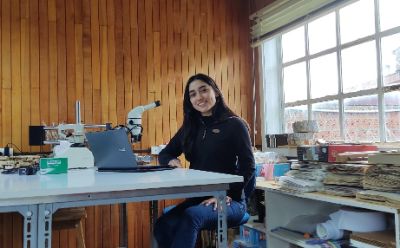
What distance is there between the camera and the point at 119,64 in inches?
140

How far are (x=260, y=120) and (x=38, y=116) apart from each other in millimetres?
2070

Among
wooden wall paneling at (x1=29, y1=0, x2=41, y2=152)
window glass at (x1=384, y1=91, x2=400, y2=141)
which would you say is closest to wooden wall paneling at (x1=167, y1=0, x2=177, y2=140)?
wooden wall paneling at (x1=29, y1=0, x2=41, y2=152)

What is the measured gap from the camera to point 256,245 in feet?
9.52

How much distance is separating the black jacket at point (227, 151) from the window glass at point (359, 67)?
1206mm

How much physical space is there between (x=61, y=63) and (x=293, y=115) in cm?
216

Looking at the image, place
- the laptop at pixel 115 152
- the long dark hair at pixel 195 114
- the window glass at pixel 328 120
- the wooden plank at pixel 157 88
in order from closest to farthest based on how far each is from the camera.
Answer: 1. the laptop at pixel 115 152
2. the long dark hair at pixel 195 114
3. the window glass at pixel 328 120
4. the wooden plank at pixel 157 88

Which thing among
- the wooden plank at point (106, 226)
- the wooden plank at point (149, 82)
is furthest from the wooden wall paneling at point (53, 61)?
the wooden plank at point (106, 226)

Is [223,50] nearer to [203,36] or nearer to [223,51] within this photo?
[223,51]

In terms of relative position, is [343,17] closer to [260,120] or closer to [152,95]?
[260,120]

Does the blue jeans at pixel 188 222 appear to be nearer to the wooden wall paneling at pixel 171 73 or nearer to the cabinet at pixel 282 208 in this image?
the cabinet at pixel 282 208

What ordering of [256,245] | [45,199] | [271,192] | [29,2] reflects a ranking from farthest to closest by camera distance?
[29,2]
[256,245]
[271,192]
[45,199]

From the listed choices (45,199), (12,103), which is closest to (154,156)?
(12,103)

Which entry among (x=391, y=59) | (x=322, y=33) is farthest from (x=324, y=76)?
(x=391, y=59)

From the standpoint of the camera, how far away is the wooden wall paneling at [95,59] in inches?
135
